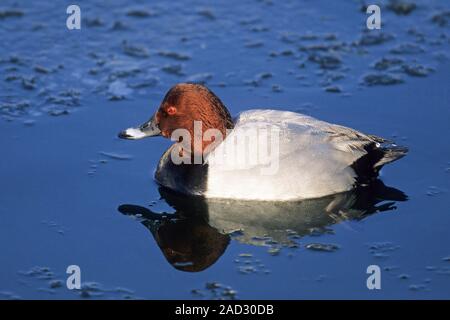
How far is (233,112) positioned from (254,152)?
1673mm

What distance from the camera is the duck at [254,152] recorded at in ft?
27.0

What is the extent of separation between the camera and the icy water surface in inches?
291

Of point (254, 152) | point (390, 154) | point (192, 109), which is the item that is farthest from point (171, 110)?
point (390, 154)

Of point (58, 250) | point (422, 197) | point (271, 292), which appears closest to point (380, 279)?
point (271, 292)

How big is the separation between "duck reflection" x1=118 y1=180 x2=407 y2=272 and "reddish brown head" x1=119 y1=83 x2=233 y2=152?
650mm

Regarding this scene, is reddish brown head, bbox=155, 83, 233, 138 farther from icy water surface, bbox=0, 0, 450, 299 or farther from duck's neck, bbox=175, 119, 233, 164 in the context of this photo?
icy water surface, bbox=0, 0, 450, 299

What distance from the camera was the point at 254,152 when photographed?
322 inches

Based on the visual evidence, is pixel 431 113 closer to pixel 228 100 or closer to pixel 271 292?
pixel 228 100

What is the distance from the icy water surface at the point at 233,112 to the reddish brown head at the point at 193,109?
0.65 meters
